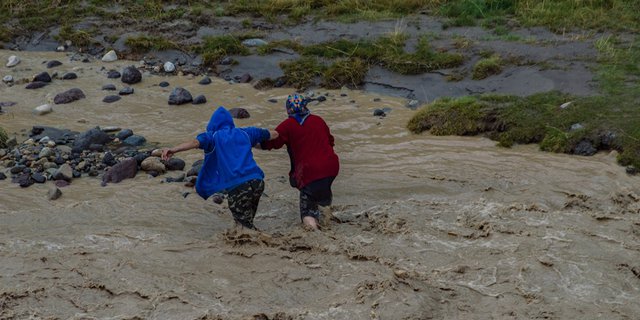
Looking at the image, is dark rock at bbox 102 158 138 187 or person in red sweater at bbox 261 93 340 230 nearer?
person in red sweater at bbox 261 93 340 230

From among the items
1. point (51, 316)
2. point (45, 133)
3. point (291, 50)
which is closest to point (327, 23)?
point (291, 50)

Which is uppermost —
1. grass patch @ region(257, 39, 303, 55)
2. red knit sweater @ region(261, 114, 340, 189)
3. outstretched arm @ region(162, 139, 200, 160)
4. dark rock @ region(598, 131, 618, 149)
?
outstretched arm @ region(162, 139, 200, 160)

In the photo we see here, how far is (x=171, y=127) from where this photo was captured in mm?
11562

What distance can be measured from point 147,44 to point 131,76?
1.66m

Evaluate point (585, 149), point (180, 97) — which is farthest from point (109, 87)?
point (585, 149)

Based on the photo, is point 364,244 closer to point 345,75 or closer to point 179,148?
point 179,148

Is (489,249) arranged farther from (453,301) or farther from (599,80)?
(599,80)

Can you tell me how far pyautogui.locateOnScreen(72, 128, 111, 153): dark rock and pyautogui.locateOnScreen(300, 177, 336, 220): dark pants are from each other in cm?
400

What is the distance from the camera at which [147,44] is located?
15.0m

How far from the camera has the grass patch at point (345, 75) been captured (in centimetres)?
1306

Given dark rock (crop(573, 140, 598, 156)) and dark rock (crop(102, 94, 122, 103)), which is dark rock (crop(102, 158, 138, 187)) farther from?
dark rock (crop(573, 140, 598, 156))

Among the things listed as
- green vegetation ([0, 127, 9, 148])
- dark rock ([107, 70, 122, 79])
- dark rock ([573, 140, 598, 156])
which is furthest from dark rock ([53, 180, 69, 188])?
dark rock ([573, 140, 598, 156])

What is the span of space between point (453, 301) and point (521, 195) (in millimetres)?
2723

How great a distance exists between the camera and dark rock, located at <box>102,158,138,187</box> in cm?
916
